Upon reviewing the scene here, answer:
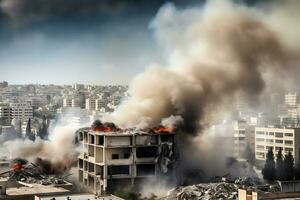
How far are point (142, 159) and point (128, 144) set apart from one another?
528 mm

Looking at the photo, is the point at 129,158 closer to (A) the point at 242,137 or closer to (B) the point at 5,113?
(A) the point at 242,137

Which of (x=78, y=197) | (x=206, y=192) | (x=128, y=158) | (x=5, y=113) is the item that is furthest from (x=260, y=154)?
(x=5, y=113)

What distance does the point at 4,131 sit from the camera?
126ft

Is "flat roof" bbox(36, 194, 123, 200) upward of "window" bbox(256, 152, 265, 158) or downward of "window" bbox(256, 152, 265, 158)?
downward

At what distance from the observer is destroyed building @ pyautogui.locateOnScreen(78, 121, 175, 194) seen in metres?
19.1

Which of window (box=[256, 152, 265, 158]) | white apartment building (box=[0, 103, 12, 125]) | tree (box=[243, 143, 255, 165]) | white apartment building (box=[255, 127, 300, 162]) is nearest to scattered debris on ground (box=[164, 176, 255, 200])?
white apartment building (box=[255, 127, 300, 162])

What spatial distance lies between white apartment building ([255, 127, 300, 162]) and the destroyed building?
30.1 ft

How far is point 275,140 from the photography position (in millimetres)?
28859

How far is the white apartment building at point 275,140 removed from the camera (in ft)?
92.0

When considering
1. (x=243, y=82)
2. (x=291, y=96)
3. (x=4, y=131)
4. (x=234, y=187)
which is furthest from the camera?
(x=291, y=96)

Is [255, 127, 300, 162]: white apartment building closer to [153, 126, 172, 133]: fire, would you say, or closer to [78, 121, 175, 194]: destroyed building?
[153, 126, 172, 133]: fire

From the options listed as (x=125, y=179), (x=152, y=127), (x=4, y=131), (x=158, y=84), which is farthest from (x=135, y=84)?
(x=4, y=131)

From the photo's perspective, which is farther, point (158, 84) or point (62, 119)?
point (62, 119)

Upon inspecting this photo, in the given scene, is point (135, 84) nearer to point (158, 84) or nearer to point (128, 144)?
point (158, 84)
